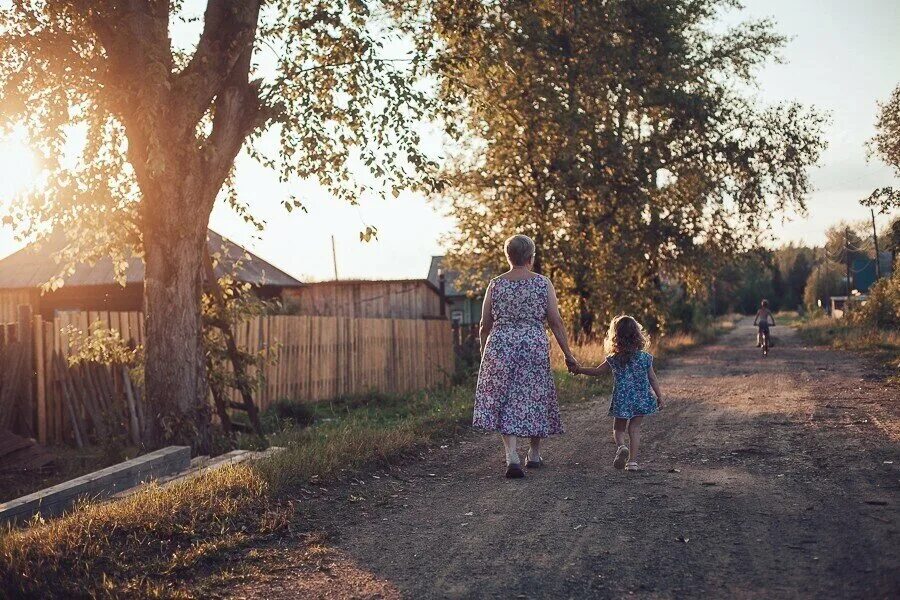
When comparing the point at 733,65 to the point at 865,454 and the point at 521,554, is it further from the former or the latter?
the point at 521,554

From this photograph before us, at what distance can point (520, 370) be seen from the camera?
7.05m

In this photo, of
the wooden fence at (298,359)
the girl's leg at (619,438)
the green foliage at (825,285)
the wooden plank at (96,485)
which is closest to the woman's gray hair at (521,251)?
the girl's leg at (619,438)

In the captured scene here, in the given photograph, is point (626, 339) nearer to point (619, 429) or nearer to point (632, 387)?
point (632, 387)

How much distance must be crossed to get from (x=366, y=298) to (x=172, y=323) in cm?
2680

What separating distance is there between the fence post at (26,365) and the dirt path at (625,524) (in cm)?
601

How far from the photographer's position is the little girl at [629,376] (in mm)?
7320

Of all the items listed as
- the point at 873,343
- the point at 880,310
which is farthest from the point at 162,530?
the point at 880,310

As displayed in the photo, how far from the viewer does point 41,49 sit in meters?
8.52

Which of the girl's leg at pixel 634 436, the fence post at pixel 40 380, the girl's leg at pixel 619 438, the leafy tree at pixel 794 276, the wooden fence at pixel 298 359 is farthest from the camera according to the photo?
the leafy tree at pixel 794 276

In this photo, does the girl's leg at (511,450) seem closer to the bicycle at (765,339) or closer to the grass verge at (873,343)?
the grass verge at (873,343)

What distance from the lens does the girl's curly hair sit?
24.4 ft

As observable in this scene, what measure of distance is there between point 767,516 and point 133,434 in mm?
9043

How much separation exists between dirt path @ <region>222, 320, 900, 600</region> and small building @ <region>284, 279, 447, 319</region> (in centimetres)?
2633

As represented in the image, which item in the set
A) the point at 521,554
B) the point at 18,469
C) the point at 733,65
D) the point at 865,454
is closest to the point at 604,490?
the point at 521,554
